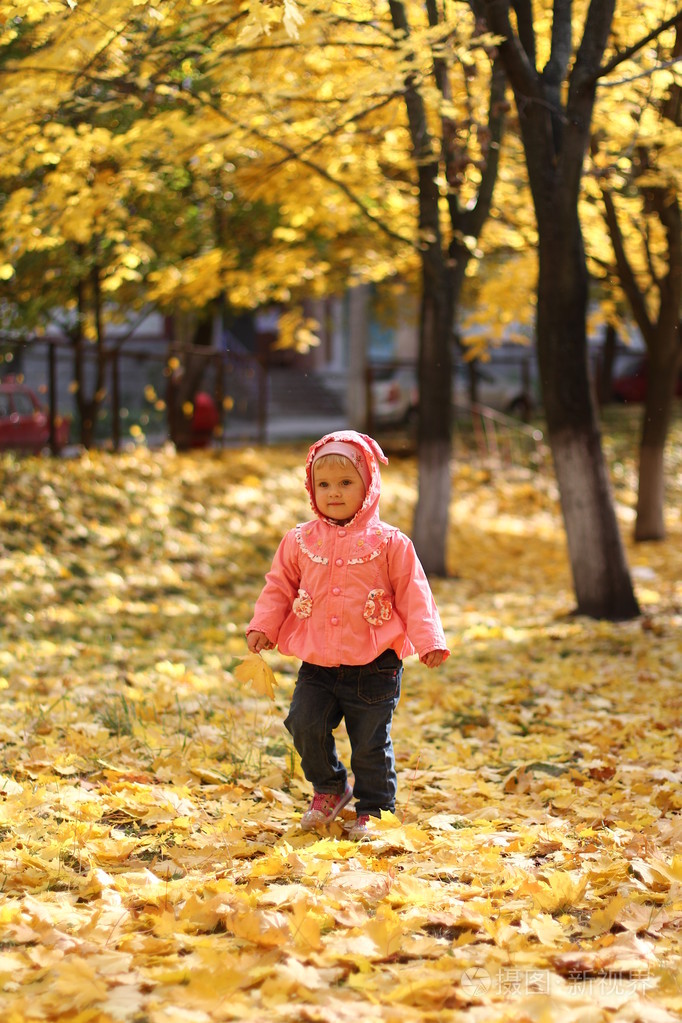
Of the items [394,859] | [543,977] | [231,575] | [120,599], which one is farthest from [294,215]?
[543,977]

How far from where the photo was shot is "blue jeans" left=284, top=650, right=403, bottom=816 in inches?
150

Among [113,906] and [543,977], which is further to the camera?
[113,906]

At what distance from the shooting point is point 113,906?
3043mm

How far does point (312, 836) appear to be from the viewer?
380cm

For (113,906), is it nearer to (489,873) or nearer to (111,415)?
(489,873)

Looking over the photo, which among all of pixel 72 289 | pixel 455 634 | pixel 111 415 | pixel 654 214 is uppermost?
pixel 654 214

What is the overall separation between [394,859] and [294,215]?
29.7 feet

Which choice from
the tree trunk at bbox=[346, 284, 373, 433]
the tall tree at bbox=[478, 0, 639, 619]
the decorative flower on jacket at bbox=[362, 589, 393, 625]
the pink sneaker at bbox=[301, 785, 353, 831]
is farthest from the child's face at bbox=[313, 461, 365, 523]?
the tree trunk at bbox=[346, 284, 373, 433]

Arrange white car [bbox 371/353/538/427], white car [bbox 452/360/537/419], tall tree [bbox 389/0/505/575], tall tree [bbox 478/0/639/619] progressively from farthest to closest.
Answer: white car [bbox 452/360/537/419] < white car [bbox 371/353/538/427] < tall tree [bbox 389/0/505/575] < tall tree [bbox 478/0/639/619]

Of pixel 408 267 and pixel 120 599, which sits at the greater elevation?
pixel 408 267

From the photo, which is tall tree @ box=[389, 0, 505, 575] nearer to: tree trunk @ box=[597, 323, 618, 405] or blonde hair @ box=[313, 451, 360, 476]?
blonde hair @ box=[313, 451, 360, 476]

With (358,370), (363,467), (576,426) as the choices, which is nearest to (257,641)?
(363,467)

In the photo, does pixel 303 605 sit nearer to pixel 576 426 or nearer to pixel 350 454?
pixel 350 454

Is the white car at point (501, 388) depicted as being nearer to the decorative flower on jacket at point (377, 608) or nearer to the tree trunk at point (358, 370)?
the tree trunk at point (358, 370)
